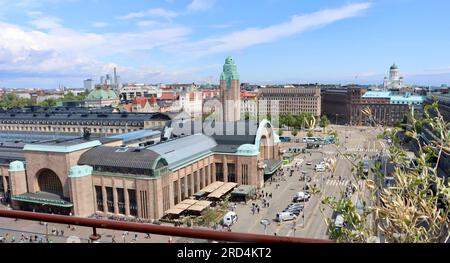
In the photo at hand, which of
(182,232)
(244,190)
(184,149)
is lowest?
(244,190)

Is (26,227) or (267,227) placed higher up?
(26,227)

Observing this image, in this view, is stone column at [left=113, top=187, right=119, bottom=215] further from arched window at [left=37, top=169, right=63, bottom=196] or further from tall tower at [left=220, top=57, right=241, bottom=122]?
tall tower at [left=220, top=57, right=241, bottom=122]

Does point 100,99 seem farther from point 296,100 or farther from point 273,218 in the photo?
point 273,218

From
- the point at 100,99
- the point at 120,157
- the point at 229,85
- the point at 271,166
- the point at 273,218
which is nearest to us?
the point at 273,218

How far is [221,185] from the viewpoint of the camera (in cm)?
4978

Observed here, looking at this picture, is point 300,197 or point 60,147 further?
point 300,197

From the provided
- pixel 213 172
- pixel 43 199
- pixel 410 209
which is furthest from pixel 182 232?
pixel 213 172

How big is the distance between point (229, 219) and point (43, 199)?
2146 cm

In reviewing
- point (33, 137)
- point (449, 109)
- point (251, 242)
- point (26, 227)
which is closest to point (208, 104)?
point (33, 137)

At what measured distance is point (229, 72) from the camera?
92.6m

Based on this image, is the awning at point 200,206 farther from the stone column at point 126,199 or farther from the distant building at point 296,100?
the distant building at point 296,100

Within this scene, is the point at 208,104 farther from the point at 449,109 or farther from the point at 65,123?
the point at 449,109

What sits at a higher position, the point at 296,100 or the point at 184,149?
the point at 296,100
